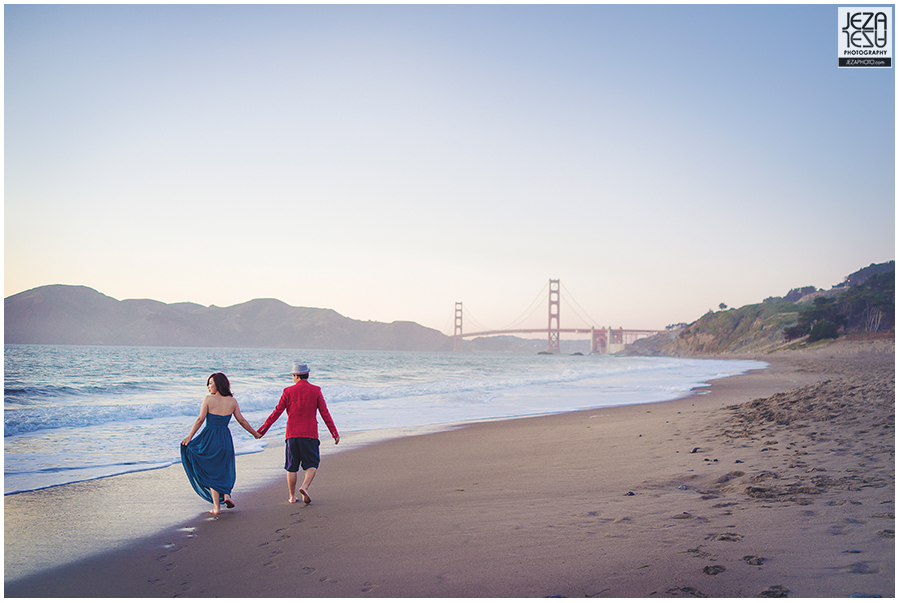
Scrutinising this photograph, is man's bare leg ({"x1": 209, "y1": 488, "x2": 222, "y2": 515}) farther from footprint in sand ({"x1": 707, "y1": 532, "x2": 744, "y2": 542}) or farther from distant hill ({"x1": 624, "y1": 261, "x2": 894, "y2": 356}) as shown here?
distant hill ({"x1": 624, "y1": 261, "x2": 894, "y2": 356})

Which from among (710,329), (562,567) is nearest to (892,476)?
(562,567)

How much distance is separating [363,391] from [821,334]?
54.7m

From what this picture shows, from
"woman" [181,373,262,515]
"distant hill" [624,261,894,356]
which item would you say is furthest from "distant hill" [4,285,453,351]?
"woman" [181,373,262,515]


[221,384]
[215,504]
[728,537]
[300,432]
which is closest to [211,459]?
[215,504]

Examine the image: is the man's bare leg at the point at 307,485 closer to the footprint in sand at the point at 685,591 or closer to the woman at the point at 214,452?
the woman at the point at 214,452

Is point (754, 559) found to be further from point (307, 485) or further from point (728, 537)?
point (307, 485)

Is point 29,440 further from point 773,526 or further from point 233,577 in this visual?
point 773,526

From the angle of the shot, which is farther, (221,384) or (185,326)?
(185,326)

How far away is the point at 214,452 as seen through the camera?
4.13 metres

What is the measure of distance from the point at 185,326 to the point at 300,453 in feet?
392

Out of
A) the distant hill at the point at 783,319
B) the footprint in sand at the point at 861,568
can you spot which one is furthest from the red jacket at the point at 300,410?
the distant hill at the point at 783,319

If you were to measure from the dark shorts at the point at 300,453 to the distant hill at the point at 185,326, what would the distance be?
260ft

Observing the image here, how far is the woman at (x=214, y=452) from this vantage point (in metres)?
4.05

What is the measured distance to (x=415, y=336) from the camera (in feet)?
439
